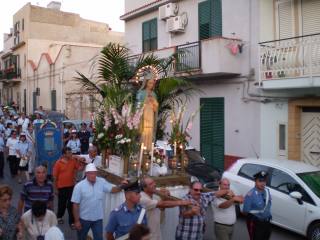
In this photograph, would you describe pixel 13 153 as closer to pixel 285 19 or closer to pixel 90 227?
pixel 90 227

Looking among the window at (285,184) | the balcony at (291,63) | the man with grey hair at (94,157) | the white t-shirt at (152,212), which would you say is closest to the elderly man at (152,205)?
the white t-shirt at (152,212)

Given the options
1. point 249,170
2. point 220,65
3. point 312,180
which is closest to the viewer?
point 312,180

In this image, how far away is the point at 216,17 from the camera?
52.4 feet

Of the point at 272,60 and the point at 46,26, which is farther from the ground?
the point at 46,26

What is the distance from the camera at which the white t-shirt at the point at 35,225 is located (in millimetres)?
5188

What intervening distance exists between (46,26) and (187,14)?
24.4m

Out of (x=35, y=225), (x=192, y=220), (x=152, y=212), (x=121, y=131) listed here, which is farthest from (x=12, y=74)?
(x=192, y=220)

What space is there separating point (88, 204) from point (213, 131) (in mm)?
10412

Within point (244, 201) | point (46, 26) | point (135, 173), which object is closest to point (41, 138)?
point (135, 173)

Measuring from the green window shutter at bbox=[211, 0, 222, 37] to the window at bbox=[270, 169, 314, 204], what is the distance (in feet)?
26.6

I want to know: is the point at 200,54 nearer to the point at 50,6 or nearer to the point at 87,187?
the point at 87,187

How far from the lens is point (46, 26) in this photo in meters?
38.7

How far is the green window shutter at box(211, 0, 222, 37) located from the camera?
15805mm

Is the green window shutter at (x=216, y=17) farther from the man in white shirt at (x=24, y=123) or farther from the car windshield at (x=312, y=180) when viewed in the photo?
the car windshield at (x=312, y=180)
